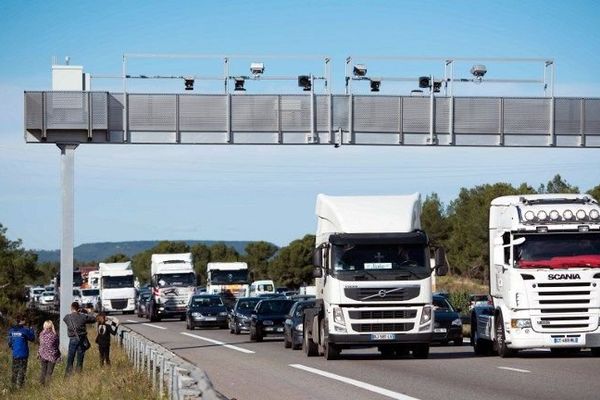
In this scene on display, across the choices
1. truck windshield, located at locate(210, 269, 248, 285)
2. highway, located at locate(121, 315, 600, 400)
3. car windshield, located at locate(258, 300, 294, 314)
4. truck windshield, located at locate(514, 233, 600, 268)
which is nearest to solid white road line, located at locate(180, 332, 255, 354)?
highway, located at locate(121, 315, 600, 400)

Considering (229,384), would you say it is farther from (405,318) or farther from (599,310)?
(599,310)

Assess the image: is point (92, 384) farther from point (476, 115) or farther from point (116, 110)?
point (476, 115)

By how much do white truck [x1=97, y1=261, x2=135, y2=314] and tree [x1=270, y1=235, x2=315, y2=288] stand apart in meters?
60.6

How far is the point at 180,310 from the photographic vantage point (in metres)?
72.9

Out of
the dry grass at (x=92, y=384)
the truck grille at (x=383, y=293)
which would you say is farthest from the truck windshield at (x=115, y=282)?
the truck grille at (x=383, y=293)

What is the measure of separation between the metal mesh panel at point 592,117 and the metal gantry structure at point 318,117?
0.11 feet

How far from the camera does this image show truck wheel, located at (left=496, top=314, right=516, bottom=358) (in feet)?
96.9

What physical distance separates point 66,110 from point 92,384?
17.7 meters

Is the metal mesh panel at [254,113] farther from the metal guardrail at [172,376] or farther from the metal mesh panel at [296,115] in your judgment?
the metal guardrail at [172,376]

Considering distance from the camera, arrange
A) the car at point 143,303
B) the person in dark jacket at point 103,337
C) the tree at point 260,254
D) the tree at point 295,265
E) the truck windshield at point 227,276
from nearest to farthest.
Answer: the person in dark jacket at point 103,337 → the car at point 143,303 → the truck windshield at point 227,276 → the tree at point 295,265 → the tree at point 260,254

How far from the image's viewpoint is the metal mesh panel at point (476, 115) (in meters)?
43.4

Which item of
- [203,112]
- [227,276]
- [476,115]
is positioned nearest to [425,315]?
[476,115]

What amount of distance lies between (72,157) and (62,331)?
5344 millimetres

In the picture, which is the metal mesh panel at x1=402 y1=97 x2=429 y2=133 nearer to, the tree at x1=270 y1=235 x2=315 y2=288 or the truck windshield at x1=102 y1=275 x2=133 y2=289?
the truck windshield at x1=102 y1=275 x2=133 y2=289
